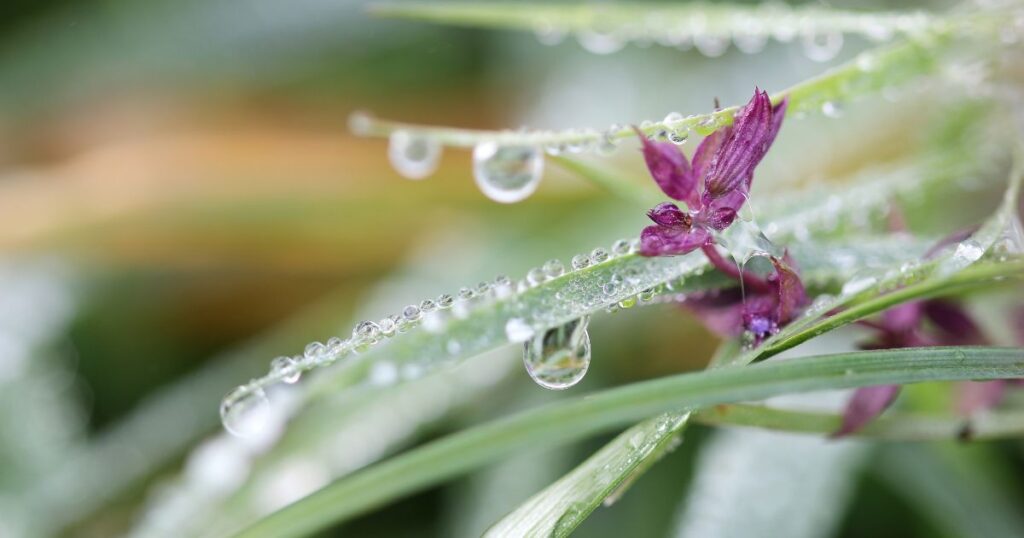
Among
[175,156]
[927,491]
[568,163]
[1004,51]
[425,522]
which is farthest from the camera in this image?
[175,156]

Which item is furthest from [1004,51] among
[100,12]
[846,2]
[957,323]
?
[100,12]

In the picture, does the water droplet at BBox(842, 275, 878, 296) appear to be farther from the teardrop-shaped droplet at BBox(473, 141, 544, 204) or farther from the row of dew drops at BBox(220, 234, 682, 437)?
the teardrop-shaped droplet at BBox(473, 141, 544, 204)

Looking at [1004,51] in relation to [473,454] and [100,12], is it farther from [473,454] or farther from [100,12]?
[100,12]

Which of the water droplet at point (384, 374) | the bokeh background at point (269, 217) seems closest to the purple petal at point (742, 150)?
the water droplet at point (384, 374)

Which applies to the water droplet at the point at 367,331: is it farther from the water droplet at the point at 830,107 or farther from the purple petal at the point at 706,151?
the water droplet at the point at 830,107

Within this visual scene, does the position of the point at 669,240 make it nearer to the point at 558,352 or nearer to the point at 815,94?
the point at 558,352
